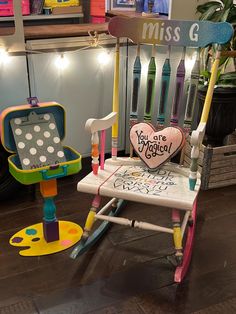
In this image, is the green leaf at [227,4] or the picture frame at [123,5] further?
the picture frame at [123,5]

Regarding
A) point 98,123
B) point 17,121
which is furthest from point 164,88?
point 17,121

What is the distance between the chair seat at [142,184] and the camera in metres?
1.39

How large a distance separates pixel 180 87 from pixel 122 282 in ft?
2.66

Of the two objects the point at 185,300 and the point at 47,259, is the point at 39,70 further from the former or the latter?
the point at 185,300

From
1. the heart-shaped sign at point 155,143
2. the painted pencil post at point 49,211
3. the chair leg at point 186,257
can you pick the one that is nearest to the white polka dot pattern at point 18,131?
the painted pencil post at point 49,211

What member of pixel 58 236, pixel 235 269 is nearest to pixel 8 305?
pixel 58 236

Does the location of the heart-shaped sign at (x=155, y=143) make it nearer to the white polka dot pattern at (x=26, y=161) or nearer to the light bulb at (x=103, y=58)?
the white polka dot pattern at (x=26, y=161)

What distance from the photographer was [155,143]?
156 cm

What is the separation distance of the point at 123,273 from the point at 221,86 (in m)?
1.11

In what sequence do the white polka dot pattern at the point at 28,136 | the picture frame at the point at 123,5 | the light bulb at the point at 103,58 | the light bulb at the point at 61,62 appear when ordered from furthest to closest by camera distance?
the picture frame at the point at 123,5, the light bulb at the point at 103,58, the light bulb at the point at 61,62, the white polka dot pattern at the point at 28,136

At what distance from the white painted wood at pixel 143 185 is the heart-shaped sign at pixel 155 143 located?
0.06 meters

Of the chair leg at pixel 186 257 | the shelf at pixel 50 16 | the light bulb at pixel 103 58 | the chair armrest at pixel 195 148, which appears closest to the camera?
the chair armrest at pixel 195 148

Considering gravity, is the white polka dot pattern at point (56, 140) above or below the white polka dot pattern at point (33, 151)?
above

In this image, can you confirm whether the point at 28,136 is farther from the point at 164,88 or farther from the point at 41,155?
the point at 164,88
